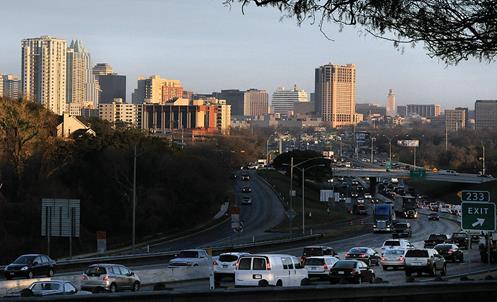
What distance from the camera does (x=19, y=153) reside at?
A: 84625 millimetres

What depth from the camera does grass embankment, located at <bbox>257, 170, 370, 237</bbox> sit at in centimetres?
9362

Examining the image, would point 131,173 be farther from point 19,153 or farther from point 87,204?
point 19,153

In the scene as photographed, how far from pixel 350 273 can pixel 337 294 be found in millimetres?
15231

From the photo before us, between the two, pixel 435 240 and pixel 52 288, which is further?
pixel 435 240

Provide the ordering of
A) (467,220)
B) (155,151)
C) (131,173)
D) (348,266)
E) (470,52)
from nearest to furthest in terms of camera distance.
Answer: (470,52) < (467,220) < (348,266) < (131,173) < (155,151)

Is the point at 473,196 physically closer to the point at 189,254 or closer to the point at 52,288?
the point at 52,288

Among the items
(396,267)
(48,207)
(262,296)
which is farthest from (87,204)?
(262,296)

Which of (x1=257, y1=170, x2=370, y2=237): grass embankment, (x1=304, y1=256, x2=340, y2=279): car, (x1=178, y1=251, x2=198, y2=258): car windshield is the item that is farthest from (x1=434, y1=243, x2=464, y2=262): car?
(x1=257, y1=170, x2=370, y2=237): grass embankment

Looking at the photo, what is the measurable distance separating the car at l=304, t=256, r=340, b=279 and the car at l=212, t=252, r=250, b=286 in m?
3.28

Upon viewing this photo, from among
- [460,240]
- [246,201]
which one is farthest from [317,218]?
[460,240]

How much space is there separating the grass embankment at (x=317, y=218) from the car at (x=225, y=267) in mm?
44465

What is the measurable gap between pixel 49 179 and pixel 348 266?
51.5 meters

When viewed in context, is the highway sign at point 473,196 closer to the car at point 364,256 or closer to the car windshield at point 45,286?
the car windshield at point 45,286

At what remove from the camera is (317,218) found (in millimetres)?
106750
